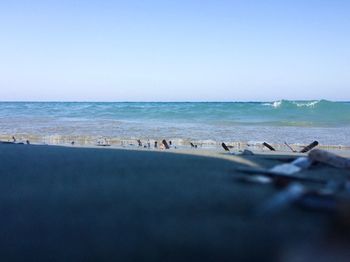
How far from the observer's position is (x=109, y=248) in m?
2.37

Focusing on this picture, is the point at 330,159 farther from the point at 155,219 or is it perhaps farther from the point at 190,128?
the point at 190,128

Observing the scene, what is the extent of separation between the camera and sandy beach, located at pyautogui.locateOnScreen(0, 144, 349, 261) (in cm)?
229

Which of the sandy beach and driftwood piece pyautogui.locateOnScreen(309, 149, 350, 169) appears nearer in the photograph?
the sandy beach

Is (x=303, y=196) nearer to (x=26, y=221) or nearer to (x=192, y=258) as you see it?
(x=192, y=258)

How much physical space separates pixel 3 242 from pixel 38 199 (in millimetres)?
680

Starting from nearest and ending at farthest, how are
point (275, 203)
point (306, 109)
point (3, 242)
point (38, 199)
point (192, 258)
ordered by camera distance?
point (192, 258) → point (3, 242) → point (275, 203) → point (38, 199) → point (306, 109)

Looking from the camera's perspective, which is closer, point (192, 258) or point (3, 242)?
point (192, 258)

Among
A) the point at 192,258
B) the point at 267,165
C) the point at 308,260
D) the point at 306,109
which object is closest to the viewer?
the point at 308,260

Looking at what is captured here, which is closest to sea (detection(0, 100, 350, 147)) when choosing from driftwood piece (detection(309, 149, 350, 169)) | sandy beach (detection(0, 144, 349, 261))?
driftwood piece (detection(309, 149, 350, 169))

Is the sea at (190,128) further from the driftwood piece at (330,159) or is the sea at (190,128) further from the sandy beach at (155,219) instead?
the sandy beach at (155,219)

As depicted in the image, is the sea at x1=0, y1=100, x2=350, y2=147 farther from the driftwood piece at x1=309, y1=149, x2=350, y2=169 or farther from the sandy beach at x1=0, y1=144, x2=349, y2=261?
the sandy beach at x1=0, y1=144, x2=349, y2=261

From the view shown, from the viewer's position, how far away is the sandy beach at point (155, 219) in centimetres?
229

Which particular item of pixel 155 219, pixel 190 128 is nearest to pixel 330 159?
pixel 155 219

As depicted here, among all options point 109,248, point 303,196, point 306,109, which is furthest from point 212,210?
point 306,109
